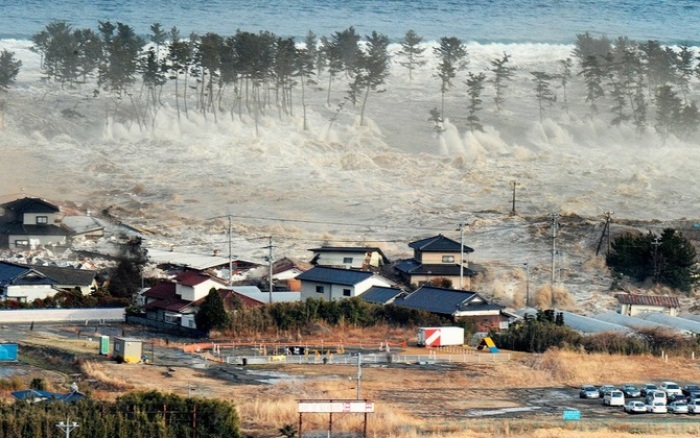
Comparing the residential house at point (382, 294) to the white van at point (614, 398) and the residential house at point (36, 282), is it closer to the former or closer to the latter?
the residential house at point (36, 282)

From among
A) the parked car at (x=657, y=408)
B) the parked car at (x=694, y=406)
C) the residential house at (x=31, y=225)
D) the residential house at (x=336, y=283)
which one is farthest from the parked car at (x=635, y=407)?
the residential house at (x=31, y=225)

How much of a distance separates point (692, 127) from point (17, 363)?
177 feet

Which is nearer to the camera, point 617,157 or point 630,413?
point 630,413

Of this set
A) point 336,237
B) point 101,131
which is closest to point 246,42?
point 101,131

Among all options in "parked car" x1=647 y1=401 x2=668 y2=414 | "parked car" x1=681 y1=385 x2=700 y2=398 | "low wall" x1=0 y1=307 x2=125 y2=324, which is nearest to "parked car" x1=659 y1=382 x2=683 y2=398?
"parked car" x1=681 y1=385 x2=700 y2=398

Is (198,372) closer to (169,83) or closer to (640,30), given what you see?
(169,83)

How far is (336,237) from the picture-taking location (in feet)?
186

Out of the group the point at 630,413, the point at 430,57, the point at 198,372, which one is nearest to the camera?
the point at 630,413

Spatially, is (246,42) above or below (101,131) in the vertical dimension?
above

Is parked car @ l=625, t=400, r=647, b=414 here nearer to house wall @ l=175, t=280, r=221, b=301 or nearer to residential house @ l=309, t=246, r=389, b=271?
house wall @ l=175, t=280, r=221, b=301

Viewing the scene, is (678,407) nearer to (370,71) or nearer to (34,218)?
(34,218)

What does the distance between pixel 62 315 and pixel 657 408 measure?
18250 mm

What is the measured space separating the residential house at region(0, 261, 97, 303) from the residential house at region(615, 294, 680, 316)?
15.2 m

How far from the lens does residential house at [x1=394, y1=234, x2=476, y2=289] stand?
4881cm
